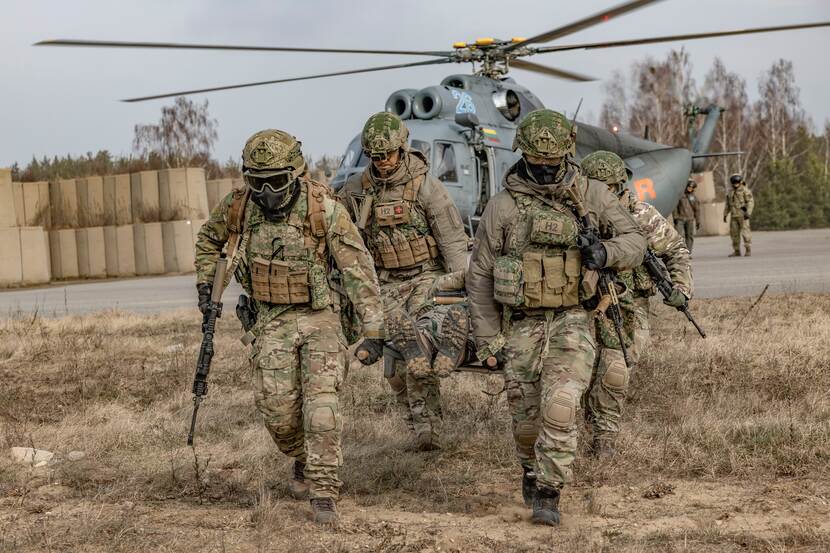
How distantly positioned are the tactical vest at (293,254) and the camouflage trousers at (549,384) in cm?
102

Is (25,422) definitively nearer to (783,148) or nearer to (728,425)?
(728,425)

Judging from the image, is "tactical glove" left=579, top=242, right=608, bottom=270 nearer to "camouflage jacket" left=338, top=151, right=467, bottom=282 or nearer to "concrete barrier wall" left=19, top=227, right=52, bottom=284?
"camouflage jacket" left=338, top=151, right=467, bottom=282

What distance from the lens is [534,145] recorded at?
530cm

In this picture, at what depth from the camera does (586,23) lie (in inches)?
408

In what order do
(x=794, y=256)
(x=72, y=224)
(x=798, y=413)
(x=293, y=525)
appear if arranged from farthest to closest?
(x=72, y=224)
(x=794, y=256)
(x=798, y=413)
(x=293, y=525)

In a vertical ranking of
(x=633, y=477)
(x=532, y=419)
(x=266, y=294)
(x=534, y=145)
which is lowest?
(x=633, y=477)

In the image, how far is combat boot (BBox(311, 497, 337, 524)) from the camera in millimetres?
5223

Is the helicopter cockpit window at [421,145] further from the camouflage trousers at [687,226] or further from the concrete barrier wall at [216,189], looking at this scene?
the concrete barrier wall at [216,189]

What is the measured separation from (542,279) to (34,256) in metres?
23.9

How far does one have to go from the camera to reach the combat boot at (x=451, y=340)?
6004 millimetres

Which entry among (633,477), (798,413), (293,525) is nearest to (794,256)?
(798,413)

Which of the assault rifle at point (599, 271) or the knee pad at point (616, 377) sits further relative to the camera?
the knee pad at point (616, 377)

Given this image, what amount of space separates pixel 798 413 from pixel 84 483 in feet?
14.8

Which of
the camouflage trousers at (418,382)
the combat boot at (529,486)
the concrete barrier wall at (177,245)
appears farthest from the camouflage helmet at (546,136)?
the concrete barrier wall at (177,245)
